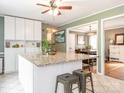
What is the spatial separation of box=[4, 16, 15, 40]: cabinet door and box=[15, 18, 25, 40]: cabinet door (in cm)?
18

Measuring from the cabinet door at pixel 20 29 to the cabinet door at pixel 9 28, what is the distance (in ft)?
0.59

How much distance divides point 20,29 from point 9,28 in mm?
487

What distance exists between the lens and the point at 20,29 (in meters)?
5.24

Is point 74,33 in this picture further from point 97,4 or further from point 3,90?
point 3,90

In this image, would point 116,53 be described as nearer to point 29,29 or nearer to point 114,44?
point 114,44

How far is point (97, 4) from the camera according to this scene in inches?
148

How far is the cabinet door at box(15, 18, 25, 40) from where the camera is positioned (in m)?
5.16

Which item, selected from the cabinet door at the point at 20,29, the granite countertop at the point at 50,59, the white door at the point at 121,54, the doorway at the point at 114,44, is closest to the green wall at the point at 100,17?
the granite countertop at the point at 50,59

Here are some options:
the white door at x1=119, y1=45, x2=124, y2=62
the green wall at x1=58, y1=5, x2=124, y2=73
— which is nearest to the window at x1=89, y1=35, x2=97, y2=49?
the white door at x1=119, y1=45, x2=124, y2=62

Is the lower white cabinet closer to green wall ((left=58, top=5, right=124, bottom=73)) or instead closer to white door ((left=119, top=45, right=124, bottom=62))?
green wall ((left=58, top=5, right=124, bottom=73))

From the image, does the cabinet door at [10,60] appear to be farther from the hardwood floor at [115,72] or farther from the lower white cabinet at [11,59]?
the hardwood floor at [115,72]

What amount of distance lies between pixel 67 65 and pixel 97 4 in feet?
8.06

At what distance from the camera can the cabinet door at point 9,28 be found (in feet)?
16.0

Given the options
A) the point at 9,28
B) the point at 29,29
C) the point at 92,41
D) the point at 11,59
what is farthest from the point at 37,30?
the point at 92,41
